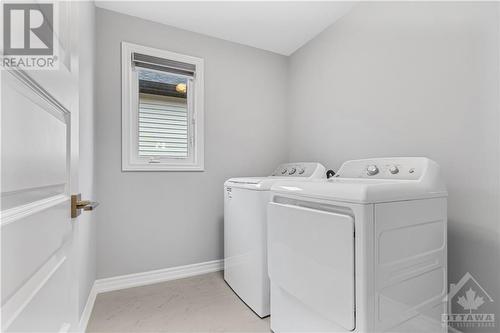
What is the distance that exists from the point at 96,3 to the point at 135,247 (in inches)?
80.5

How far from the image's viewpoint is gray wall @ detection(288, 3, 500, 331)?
1.32 meters

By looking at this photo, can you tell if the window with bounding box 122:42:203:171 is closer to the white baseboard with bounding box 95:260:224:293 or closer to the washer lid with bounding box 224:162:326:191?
the washer lid with bounding box 224:162:326:191

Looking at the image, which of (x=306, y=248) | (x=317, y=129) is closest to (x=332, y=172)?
(x=317, y=129)

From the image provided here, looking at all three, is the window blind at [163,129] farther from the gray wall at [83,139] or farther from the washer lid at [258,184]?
the washer lid at [258,184]

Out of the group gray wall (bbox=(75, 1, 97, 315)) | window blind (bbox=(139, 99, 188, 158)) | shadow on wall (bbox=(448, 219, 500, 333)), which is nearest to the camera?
shadow on wall (bbox=(448, 219, 500, 333))

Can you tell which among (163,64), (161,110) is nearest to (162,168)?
(161,110)

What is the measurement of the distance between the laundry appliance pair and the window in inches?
51.7

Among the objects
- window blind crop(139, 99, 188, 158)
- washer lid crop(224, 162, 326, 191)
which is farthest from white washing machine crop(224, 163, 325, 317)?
window blind crop(139, 99, 188, 158)

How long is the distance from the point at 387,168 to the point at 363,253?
0.71 meters

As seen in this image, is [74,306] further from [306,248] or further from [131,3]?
[131,3]

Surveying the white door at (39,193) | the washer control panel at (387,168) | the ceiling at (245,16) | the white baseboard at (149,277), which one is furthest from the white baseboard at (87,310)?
the ceiling at (245,16)

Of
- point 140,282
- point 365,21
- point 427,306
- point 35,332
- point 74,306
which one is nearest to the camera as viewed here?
point 35,332

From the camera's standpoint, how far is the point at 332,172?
211 cm

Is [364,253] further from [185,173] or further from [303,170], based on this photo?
[185,173]
